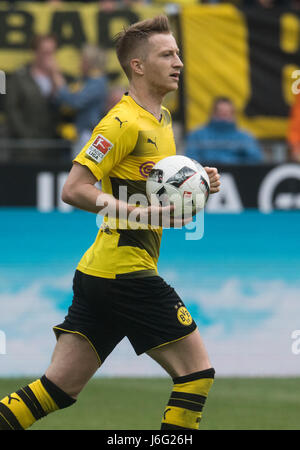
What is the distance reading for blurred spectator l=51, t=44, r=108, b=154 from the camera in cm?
959

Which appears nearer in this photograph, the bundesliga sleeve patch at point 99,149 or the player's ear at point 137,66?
the bundesliga sleeve patch at point 99,149

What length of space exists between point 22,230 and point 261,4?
4469mm

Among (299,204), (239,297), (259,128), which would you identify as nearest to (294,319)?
(239,297)

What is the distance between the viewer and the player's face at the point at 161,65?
4695 mm

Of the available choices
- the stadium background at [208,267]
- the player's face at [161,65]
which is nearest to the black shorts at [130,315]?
the player's face at [161,65]

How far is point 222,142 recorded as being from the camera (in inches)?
364

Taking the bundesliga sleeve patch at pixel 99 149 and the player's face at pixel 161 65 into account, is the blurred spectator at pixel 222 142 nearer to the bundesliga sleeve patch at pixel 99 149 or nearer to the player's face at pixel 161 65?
the player's face at pixel 161 65

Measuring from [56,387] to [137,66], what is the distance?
5.63ft

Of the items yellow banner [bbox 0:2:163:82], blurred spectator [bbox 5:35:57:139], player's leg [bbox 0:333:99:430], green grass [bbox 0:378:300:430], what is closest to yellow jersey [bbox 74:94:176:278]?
player's leg [bbox 0:333:99:430]

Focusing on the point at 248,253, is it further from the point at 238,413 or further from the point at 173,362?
the point at 173,362

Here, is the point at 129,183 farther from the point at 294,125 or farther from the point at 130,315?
the point at 294,125

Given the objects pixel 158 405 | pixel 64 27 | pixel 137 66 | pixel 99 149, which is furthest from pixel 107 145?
pixel 64 27

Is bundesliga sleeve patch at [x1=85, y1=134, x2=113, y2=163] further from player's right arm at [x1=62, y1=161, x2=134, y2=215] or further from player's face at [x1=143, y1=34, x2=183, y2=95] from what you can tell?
player's face at [x1=143, y1=34, x2=183, y2=95]

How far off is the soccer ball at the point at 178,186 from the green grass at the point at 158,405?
2099 mm
